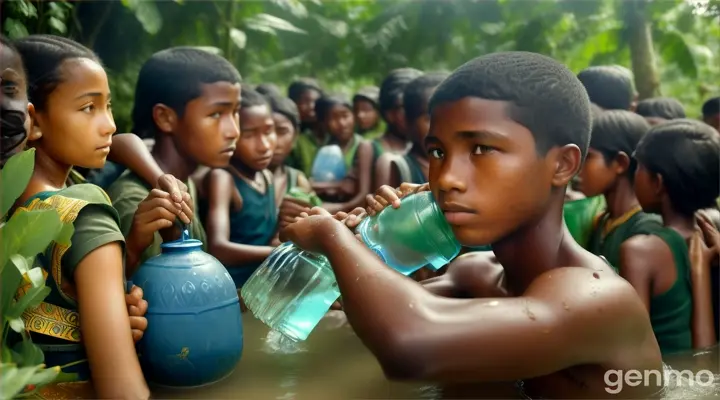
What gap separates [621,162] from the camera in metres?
3.56

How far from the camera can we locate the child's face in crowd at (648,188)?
3230 mm

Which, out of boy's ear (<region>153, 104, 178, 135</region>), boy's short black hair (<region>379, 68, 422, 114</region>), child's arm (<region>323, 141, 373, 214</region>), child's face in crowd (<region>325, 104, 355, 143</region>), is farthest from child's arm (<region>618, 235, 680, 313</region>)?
child's face in crowd (<region>325, 104, 355, 143</region>)

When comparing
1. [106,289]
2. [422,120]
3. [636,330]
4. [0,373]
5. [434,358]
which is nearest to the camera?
[0,373]

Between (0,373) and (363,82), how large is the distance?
12.6m

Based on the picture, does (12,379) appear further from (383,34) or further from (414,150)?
(383,34)

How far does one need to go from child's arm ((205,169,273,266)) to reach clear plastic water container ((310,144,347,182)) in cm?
276

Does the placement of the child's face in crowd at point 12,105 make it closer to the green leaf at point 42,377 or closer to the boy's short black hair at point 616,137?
the green leaf at point 42,377

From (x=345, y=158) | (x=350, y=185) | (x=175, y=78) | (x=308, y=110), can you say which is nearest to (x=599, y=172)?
(x=175, y=78)

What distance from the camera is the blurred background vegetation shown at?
584cm

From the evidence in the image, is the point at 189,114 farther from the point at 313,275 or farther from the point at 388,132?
the point at 388,132

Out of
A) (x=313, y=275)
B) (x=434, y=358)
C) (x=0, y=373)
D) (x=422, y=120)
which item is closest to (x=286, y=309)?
(x=313, y=275)

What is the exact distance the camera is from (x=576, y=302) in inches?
68.7

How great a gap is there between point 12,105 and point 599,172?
288 centimetres

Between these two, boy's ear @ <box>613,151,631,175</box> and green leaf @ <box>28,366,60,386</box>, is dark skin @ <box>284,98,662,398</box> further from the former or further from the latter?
boy's ear @ <box>613,151,631,175</box>
